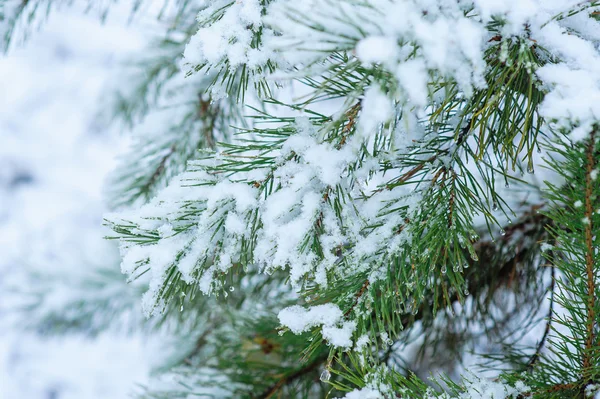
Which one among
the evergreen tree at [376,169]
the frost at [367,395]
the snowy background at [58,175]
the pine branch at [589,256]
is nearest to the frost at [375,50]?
the evergreen tree at [376,169]

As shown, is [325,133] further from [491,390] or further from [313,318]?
[491,390]

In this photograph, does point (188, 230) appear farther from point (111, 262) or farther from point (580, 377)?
point (111, 262)

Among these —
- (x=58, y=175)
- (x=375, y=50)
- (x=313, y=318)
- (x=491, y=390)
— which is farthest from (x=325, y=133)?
(x=58, y=175)

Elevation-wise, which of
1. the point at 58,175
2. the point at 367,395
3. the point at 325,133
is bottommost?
the point at 367,395

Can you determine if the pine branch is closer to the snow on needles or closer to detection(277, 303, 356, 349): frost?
the snow on needles

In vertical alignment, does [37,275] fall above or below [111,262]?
below

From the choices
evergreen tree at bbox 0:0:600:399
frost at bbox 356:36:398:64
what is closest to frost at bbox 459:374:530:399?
evergreen tree at bbox 0:0:600:399

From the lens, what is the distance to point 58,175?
115 inches

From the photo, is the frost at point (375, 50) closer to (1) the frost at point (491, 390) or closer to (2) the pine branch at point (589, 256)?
(2) the pine branch at point (589, 256)

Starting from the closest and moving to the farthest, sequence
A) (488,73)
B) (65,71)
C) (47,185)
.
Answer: (488,73) < (47,185) < (65,71)

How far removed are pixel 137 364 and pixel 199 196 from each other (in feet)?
8.03

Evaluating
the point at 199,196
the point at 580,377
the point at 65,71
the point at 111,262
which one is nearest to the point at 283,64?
the point at 199,196

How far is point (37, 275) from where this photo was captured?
69.9 inches

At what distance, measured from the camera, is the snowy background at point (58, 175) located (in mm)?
2521
